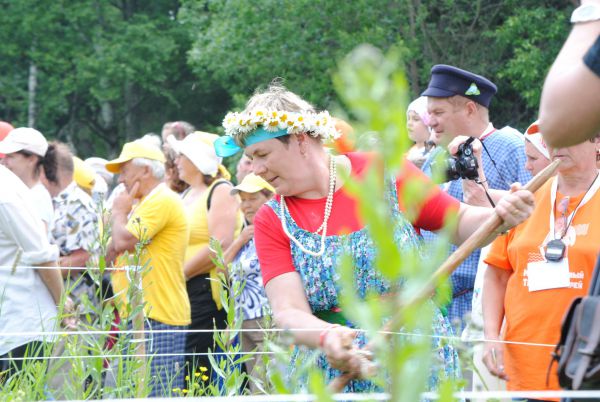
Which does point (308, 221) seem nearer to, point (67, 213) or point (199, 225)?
point (199, 225)

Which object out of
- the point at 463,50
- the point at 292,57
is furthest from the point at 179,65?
the point at 463,50

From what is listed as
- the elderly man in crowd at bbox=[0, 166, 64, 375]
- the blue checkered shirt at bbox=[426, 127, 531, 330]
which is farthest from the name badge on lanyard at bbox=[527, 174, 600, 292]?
the elderly man in crowd at bbox=[0, 166, 64, 375]

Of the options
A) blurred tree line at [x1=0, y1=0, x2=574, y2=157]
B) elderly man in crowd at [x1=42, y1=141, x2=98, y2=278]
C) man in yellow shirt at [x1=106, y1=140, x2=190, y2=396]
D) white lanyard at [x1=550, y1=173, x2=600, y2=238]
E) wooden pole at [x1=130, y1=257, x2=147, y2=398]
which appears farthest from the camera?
blurred tree line at [x1=0, y1=0, x2=574, y2=157]

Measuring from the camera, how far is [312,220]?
323 cm

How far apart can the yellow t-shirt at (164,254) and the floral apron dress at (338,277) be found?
2932mm

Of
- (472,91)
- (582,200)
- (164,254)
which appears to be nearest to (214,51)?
(164,254)

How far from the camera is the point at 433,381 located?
299cm

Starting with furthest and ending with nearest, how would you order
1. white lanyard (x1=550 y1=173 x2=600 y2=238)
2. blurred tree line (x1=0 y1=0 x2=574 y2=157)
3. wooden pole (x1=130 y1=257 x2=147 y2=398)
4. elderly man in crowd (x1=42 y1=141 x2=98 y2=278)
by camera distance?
blurred tree line (x1=0 y1=0 x2=574 y2=157) → elderly man in crowd (x1=42 y1=141 x2=98 y2=278) → white lanyard (x1=550 y1=173 x2=600 y2=238) → wooden pole (x1=130 y1=257 x2=147 y2=398)

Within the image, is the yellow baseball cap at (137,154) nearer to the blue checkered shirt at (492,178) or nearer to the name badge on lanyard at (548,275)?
the blue checkered shirt at (492,178)

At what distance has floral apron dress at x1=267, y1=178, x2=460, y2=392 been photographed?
9.96 feet

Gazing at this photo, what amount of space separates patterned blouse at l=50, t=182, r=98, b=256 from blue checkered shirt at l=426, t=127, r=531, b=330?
2.47 metres

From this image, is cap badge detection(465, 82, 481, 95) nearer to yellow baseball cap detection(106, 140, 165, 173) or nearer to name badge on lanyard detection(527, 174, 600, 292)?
name badge on lanyard detection(527, 174, 600, 292)

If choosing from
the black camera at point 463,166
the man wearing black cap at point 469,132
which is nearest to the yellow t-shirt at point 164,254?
the man wearing black cap at point 469,132

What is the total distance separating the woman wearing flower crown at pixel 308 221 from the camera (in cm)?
307
